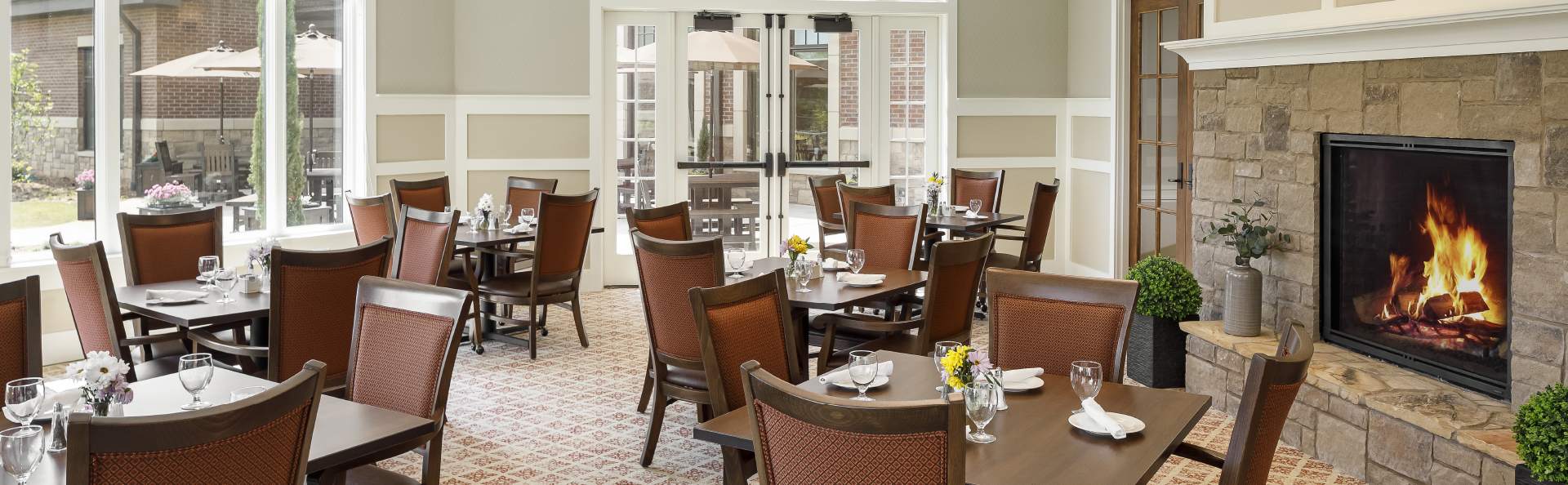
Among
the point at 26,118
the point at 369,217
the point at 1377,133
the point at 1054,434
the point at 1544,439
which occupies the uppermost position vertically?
the point at 26,118

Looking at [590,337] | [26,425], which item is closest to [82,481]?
[26,425]

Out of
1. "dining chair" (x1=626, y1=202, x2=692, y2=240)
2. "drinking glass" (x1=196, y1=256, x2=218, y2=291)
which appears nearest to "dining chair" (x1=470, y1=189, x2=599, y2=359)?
"dining chair" (x1=626, y1=202, x2=692, y2=240)

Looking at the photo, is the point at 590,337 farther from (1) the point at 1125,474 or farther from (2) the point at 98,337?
(1) the point at 1125,474

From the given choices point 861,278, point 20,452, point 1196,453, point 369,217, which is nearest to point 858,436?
point 1196,453

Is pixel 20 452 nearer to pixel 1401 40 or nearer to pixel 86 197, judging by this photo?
pixel 1401 40

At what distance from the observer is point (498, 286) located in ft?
20.6

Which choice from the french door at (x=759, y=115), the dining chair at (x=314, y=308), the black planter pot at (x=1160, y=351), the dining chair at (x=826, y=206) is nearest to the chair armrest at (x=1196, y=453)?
the dining chair at (x=314, y=308)

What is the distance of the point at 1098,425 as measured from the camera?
259 cm

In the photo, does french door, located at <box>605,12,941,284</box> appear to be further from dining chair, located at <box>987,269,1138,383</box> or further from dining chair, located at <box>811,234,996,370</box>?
dining chair, located at <box>987,269,1138,383</box>

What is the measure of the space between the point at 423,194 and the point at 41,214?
2.05 metres

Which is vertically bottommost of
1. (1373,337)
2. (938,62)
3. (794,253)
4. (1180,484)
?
(1180,484)

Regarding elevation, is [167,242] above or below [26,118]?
below

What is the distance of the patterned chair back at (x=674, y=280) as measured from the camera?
4.23 meters

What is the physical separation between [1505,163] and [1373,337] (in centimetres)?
99
